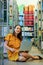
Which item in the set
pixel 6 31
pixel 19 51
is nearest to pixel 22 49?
pixel 19 51

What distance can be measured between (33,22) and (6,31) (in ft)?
15.1

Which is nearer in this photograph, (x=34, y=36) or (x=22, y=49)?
(x=22, y=49)

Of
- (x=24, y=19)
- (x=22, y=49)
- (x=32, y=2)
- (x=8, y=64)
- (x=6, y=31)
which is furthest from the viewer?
(x=32, y=2)

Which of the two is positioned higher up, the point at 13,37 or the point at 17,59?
the point at 13,37

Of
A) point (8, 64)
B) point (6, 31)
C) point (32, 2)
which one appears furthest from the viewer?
point (32, 2)

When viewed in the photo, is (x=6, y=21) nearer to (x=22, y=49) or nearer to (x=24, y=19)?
(x=22, y=49)

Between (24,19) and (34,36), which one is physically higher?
(24,19)

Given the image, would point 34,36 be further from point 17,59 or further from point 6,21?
point 17,59

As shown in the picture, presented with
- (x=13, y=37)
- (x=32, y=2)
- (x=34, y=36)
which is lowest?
(x=34, y=36)

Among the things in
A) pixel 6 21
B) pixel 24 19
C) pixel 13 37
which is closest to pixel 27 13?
pixel 24 19

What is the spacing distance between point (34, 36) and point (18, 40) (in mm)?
5444

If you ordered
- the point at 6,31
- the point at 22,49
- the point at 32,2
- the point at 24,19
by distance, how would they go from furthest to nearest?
the point at 32,2 < the point at 24,19 < the point at 6,31 < the point at 22,49

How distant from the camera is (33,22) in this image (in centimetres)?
1018

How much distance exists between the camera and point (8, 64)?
14.0 feet
